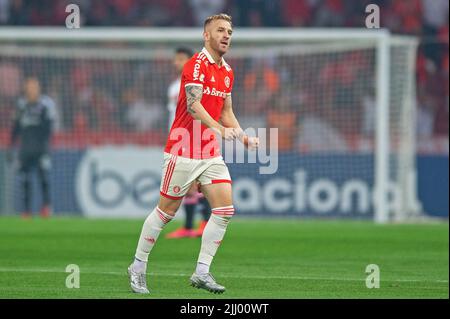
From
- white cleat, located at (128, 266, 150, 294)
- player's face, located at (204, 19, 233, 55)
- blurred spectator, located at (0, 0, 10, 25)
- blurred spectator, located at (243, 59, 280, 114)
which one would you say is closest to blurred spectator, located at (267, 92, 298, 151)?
blurred spectator, located at (243, 59, 280, 114)

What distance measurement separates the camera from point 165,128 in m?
21.0

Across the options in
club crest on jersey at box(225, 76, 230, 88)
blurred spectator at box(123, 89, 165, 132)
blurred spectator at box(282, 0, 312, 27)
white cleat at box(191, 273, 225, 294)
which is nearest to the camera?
white cleat at box(191, 273, 225, 294)

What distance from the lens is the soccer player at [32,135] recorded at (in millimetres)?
19438

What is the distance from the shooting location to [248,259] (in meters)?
12.1

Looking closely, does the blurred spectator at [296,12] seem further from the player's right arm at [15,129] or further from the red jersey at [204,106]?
the red jersey at [204,106]

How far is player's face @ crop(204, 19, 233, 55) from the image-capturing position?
8867mm

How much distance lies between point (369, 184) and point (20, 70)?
23.2 feet

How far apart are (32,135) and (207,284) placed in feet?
38.4

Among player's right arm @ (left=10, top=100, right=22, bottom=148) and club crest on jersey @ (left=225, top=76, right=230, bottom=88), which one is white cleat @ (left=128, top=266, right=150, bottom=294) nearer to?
club crest on jersey @ (left=225, top=76, right=230, bottom=88)

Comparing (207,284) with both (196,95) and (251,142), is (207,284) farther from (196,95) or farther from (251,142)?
(196,95)

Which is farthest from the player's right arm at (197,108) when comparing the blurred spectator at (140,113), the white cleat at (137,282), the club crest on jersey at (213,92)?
the blurred spectator at (140,113)

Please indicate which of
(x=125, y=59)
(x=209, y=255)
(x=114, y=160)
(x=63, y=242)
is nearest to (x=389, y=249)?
(x=63, y=242)

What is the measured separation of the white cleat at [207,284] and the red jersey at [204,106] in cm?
95

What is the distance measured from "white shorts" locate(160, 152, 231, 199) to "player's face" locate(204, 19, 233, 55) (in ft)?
2.97
